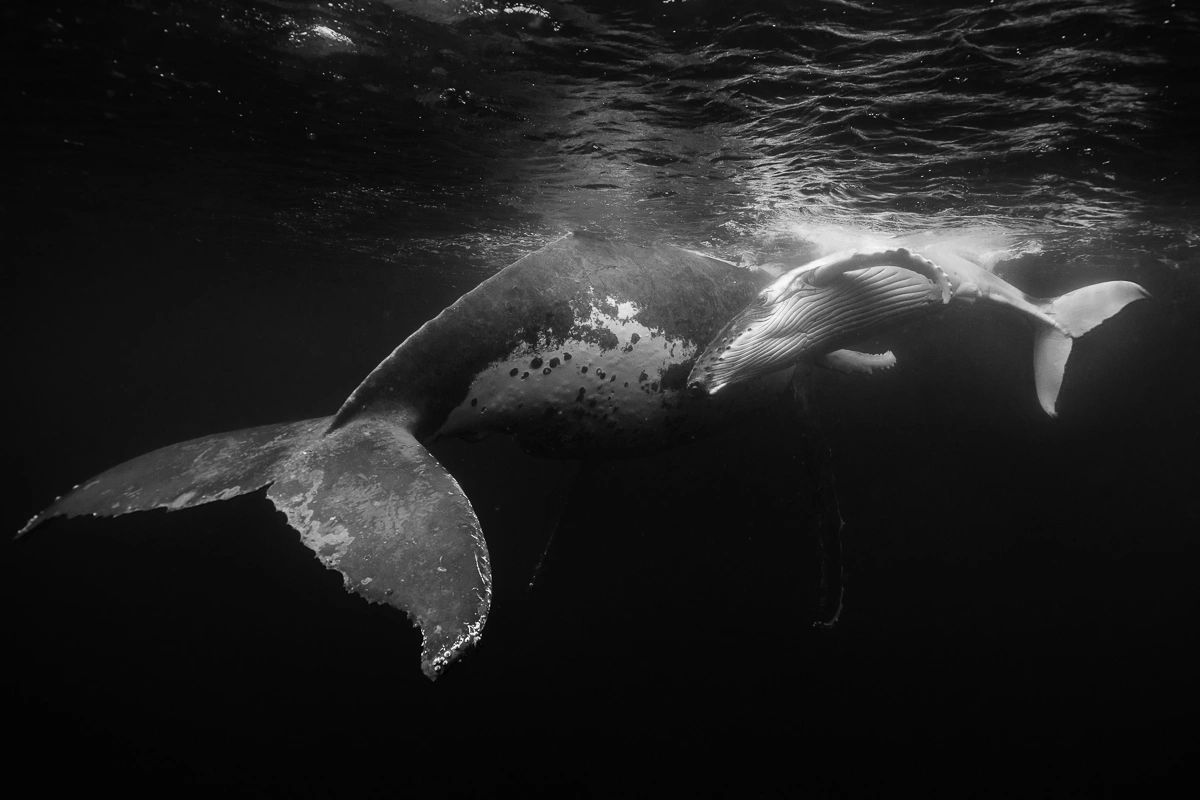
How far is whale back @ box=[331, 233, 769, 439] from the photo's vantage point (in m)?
3.65

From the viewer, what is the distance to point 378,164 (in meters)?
10.2

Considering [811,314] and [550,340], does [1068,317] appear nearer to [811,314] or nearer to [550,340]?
[811,314]

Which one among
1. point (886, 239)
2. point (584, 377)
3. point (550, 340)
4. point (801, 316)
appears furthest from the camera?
point (886, 239)

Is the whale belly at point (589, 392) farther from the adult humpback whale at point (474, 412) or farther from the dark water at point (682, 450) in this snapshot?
the dark water at point (682, 450)

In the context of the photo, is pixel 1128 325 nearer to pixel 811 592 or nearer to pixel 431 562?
pixel 811 592

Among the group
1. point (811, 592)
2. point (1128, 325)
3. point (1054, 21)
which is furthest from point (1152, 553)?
point (1054, 21)

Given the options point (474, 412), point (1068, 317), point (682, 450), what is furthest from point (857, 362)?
point (682, 450)

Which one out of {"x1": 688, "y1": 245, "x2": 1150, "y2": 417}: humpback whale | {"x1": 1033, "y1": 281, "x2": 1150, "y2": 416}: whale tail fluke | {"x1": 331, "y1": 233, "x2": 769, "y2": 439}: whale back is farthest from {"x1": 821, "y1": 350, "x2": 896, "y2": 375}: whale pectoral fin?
{"x1": 331, "y1": 233, "x2": 769, "y2": 439}: whale back

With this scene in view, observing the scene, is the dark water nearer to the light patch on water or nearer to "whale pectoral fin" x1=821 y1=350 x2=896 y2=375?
the light patch on water

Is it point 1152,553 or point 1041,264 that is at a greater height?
point 1041,264

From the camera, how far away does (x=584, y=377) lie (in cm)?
398

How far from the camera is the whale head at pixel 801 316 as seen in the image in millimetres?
4016

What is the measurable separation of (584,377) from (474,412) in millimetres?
814

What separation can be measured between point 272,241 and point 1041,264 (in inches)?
983
